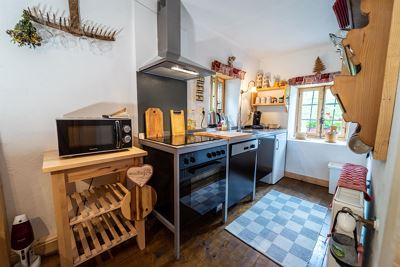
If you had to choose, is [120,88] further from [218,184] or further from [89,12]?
[218,184]

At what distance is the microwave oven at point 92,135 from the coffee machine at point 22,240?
0.56 metres

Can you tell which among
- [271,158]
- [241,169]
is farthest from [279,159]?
[241,169]

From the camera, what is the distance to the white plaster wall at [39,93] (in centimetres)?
110

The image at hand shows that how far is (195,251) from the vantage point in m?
1.37

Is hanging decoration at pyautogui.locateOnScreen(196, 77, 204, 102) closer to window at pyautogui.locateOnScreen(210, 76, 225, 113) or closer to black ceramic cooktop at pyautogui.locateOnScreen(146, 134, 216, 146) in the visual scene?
window at pyautogui.locateOnScreen(210, 76, 225, 113)

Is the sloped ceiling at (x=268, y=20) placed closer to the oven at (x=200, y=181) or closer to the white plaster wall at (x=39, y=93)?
the white plaster wall at (x=39, y=93)

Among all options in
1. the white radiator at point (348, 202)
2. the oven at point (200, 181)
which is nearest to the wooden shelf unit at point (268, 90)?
the oven at point (200, 181)

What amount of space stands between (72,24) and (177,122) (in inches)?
47.9

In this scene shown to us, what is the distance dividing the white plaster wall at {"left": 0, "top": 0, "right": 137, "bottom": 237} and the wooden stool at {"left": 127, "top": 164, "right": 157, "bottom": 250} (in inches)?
26.5

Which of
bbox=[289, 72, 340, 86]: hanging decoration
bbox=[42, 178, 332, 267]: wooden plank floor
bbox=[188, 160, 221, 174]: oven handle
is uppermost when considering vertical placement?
bbox=[289, 72, 340, 86]: hanging decoration

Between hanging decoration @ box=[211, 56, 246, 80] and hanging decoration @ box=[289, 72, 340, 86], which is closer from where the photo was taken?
hanging decoration @ box=[211, 56, 246, 80]

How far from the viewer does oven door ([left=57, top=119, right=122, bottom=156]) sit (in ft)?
3.47

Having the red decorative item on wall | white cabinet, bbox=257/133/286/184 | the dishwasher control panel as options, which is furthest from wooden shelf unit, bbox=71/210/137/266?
the red decorative item on wall

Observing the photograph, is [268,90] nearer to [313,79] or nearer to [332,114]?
[313,79]
